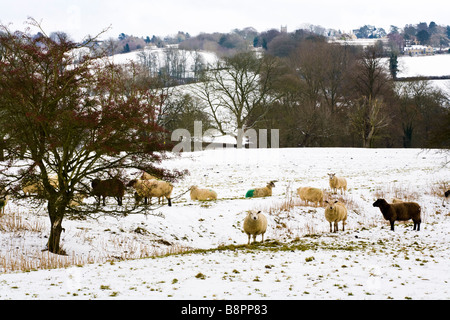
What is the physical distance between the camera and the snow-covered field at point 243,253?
844 centimetres

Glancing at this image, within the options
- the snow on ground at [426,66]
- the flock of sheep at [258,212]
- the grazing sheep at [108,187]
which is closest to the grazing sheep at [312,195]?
the flock of sheep at [258,212]

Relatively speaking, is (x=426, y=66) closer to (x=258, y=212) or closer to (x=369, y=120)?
(x=369, y=120)

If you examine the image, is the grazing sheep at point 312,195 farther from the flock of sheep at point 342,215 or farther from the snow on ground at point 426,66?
the snow on ground at point 426,66

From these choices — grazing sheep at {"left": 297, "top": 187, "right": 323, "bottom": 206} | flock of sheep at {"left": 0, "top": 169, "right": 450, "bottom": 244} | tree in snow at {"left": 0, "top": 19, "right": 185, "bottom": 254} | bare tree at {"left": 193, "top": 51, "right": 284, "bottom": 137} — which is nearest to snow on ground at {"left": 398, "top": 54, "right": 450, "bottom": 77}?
bare tree at {"left": 193, "top": 51, "right": 284, "bottom": 137}

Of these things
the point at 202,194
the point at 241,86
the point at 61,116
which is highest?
the point at 241,86

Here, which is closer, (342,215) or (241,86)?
(342,215)

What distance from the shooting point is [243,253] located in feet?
41.0

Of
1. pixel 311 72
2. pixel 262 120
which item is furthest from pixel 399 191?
pixel 311 72

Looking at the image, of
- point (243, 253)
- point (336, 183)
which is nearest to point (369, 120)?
point (336, 183)

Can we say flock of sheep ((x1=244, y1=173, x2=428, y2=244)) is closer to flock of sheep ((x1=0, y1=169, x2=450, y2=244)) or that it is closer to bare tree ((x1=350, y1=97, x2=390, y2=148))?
flock of sheep ((x1=0, y1=169, x2=450, y2=244))

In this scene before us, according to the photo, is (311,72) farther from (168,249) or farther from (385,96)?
(168,249)

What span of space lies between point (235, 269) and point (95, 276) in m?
3.02

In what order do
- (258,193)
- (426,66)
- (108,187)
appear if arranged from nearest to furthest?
1. (108,187)
2. (258,193)
3. (426,66)

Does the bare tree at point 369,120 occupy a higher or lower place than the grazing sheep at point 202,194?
higher
